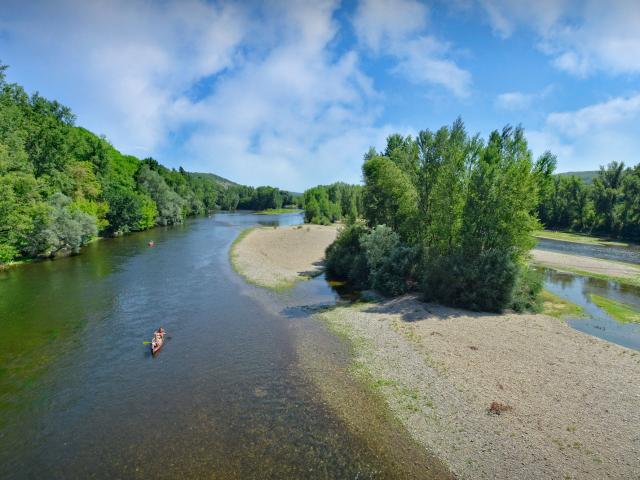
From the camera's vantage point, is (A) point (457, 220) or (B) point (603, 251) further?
(B) point (603, 251)

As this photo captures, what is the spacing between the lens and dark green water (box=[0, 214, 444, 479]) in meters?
13.1

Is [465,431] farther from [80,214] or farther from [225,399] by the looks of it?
[80,214]

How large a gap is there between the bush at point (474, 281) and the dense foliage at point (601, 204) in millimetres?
76085

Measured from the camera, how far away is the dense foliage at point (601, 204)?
86062 millimetres

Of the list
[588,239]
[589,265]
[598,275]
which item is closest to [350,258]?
[598,275]

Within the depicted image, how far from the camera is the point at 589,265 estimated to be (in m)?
49.9

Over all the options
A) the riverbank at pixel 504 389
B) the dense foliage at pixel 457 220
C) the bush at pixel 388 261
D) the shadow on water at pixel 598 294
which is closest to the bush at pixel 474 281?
the dense foliage at pixel 457 220

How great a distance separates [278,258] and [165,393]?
3754 cm

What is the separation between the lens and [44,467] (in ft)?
42.2

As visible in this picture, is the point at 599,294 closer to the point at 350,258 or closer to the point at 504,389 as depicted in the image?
the point at 350,258

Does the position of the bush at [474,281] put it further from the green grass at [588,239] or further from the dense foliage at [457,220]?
the green grass at [588,239]

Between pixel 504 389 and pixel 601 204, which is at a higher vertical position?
pixel 601 204

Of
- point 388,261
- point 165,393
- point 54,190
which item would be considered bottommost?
point 165,393

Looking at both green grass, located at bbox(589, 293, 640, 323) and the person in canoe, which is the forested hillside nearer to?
the person in canoe
